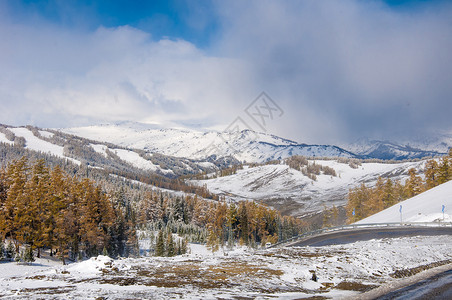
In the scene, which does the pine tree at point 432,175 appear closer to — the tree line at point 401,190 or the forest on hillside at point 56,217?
the tree line at point 401,190

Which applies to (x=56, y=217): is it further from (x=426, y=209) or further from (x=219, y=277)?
(x=426, y=209)

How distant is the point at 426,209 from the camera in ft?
185

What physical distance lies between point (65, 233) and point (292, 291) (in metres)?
43.1

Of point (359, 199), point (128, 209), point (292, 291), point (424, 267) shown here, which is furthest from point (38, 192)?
point (359, 199)

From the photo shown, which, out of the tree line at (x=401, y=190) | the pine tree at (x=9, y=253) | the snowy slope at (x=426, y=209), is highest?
the tree line at (x=401, y=190)

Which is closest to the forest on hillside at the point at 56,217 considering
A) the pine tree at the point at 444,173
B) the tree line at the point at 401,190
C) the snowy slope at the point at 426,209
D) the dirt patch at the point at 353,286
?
the dirt patch at the point at 353,286

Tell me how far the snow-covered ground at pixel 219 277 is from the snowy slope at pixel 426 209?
3391cm

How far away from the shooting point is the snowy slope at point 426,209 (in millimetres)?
50025

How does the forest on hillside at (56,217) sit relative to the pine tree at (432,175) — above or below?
below

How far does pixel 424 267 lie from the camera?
58.3 feet

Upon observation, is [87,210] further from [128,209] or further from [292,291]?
[128,209]

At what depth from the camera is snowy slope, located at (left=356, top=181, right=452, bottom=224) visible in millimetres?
50025

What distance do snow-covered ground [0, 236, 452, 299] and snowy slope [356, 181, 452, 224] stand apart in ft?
111

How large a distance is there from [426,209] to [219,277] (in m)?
57.0
